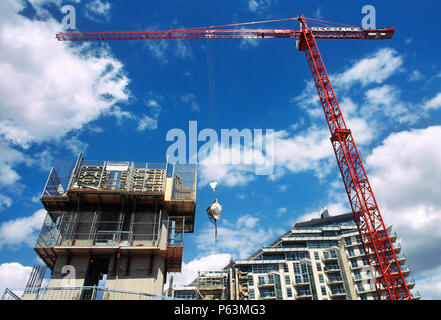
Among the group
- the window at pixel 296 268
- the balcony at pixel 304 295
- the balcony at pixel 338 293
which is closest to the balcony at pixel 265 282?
the balcony at pixel 304 295

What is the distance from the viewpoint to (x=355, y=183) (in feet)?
180

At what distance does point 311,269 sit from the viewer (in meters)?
76.8

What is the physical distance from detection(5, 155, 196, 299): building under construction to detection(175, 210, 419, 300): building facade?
141ft

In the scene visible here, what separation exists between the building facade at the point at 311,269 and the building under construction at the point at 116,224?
141 ft

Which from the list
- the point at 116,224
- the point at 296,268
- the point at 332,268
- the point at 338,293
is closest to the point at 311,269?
the point at 296,268

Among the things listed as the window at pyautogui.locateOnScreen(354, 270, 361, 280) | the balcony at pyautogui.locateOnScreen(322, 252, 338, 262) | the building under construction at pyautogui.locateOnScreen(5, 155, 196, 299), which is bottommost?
the building under construction at pyautogui.locateOnScreen(5, 155, 196, 299)

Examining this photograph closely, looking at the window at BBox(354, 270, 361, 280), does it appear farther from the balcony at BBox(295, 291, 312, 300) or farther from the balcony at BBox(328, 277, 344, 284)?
the balcony at BBox(295, 291, 312, 300)

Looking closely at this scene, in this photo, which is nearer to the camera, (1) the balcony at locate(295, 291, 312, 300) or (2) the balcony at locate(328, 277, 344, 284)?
(1) the balcony at locate(295, 291, 312, 300)

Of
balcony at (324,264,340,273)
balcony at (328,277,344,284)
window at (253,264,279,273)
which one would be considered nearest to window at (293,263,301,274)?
window at (253,264,279,273)

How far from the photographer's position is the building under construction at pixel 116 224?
2769 cm

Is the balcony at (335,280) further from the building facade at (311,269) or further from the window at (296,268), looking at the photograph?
the window at (296,268)

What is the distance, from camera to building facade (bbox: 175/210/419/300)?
7256 cm
